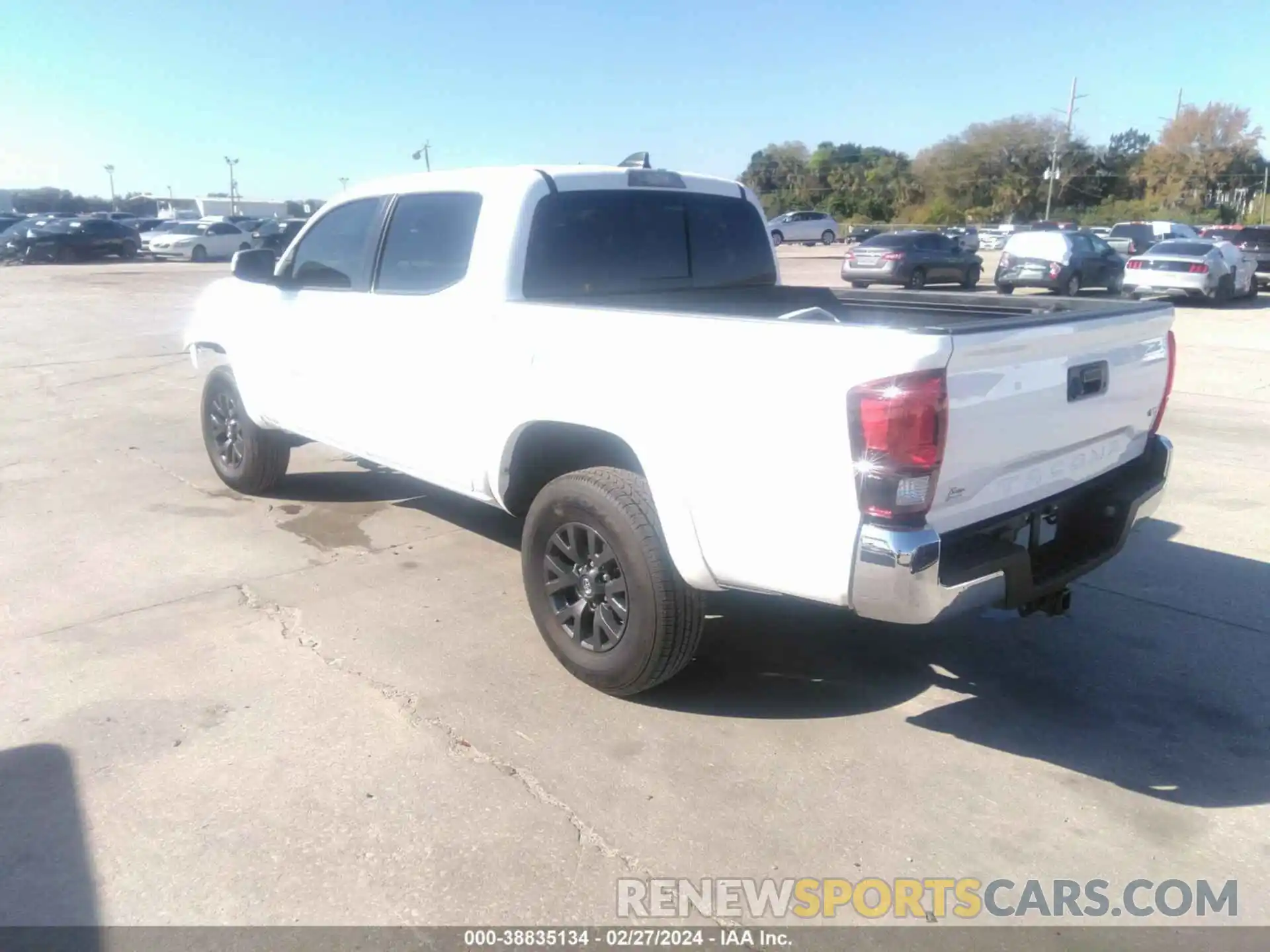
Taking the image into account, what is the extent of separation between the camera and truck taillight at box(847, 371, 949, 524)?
2.96m

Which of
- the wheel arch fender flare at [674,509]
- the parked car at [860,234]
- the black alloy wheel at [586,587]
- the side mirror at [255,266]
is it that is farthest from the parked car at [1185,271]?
the parked car at [860,234]

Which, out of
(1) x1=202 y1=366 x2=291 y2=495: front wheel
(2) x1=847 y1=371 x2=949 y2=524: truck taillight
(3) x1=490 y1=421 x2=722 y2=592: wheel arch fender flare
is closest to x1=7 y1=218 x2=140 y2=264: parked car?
(1) x1=202 y1=366 x2=291 y2=495: front wheel

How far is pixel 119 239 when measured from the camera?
37750mm

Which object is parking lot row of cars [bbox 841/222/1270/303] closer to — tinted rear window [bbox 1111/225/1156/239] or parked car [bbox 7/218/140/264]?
tinted rear window [bbox 1111/225/1156/239]

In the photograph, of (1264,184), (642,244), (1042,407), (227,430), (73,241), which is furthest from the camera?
(1264,184)

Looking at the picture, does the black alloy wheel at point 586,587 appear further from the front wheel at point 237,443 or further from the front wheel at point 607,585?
the front wheel at point 237,443

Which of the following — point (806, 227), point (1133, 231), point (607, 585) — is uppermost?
point (806, 227)

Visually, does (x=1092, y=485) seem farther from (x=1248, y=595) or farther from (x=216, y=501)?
(x=216, y=501)

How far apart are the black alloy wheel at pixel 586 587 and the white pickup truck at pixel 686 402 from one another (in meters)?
0.01

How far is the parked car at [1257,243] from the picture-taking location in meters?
26.1

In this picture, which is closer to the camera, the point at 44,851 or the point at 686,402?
the point at 44,851

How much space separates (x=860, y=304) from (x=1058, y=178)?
87.5 metres
